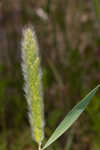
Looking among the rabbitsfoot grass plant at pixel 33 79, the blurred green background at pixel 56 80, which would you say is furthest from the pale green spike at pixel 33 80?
the blurred green background at pixel 56 80

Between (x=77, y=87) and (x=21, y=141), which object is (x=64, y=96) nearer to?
(x=77, y=87)

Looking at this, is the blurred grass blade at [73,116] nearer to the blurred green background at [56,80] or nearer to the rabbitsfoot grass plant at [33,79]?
the rabbitsfoot grass plant at [33,79]

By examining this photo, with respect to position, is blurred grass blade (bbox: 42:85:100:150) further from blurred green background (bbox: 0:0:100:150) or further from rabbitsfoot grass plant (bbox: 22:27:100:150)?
blurred green background (bbox: 0:0:100:150)

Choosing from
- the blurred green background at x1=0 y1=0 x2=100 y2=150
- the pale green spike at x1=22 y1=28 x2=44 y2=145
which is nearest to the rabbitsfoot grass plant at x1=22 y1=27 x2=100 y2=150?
the pale green spike at x1=22 y1=28 x2=44 y2=145

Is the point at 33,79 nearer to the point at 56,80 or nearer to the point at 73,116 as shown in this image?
the point at 73,116

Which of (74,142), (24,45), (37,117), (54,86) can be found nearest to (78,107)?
(37,117)

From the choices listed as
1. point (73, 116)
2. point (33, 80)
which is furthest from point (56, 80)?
point (33, 80)
